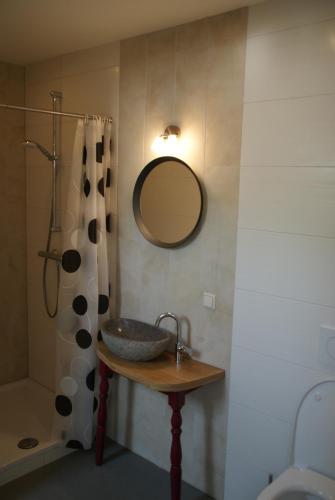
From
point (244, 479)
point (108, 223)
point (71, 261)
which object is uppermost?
point (108, 223)

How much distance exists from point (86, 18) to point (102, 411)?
221 cm

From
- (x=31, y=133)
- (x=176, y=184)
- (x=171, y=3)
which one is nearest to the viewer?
(x=171, y=3)

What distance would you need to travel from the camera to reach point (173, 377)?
2254 mm

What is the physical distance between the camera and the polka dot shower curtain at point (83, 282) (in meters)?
2.70

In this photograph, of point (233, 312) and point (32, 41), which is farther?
point (32, 41)

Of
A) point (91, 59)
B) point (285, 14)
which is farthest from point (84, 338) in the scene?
point (285, 14)

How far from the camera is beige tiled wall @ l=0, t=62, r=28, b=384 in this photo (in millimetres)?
3369

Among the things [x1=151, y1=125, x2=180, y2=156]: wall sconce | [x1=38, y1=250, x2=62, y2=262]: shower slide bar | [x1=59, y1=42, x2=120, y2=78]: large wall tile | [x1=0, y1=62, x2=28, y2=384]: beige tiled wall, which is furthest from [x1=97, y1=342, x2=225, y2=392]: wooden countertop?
[x1=59, y1=42, x2=120, y2=78]: large wall tile

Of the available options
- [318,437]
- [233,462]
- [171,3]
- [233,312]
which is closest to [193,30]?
[171,3]

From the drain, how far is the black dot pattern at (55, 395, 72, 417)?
0.80 feet

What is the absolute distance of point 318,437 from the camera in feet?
6.42

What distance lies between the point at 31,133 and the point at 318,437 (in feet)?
9.28

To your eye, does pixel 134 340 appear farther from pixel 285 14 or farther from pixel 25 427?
pixel 285 14

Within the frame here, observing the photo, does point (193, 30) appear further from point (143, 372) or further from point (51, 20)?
point (143, 372)
